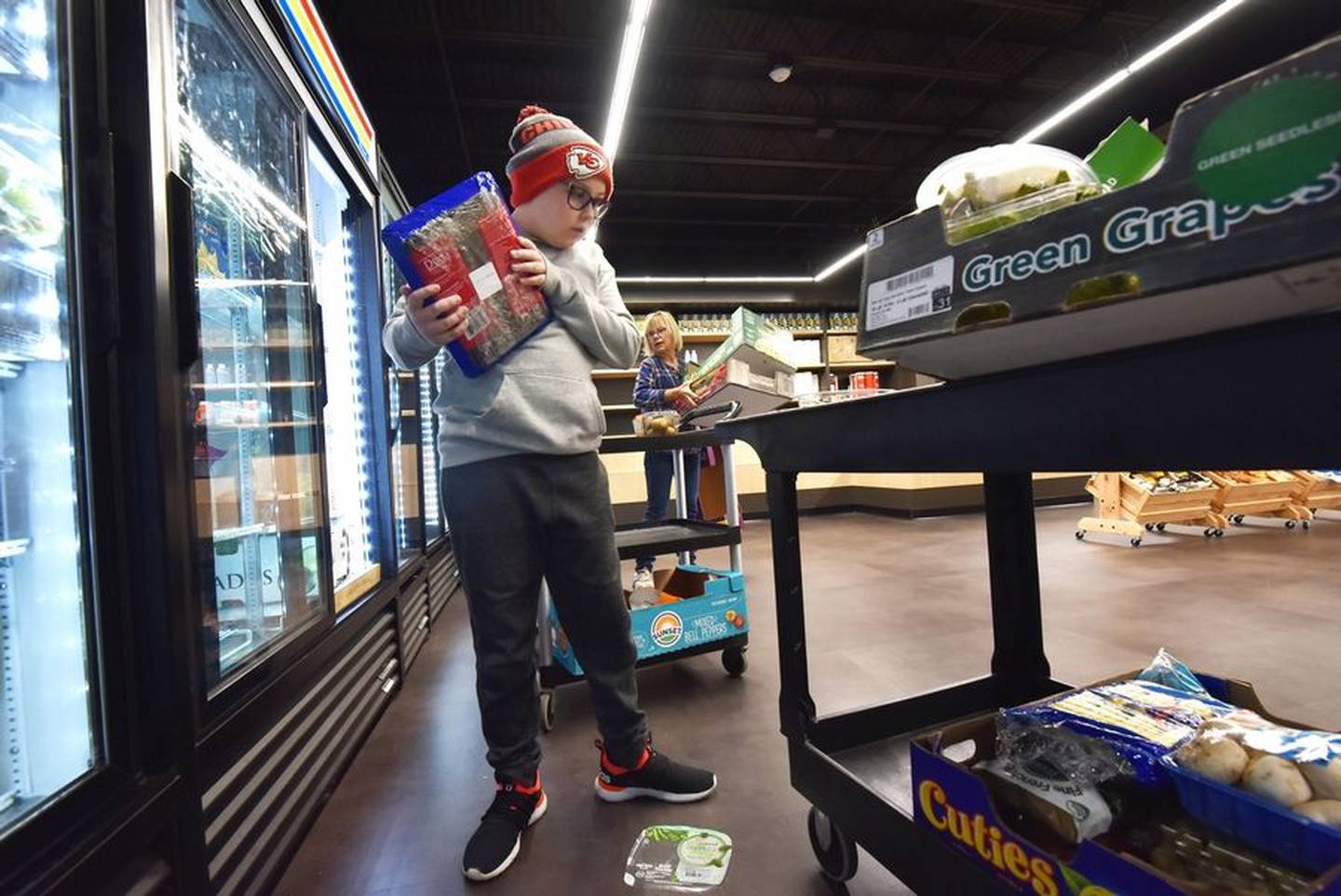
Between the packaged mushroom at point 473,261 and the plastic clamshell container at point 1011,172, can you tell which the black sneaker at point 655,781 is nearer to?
the packaged mushroom at point 473,261

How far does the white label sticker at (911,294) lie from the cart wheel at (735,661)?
1636 millimetres

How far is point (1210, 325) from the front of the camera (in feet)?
1.52

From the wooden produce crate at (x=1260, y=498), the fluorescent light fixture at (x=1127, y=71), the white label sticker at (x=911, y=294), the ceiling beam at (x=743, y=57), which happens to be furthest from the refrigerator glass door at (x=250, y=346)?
the fluorescent light fixture at (x=1127, y=71)

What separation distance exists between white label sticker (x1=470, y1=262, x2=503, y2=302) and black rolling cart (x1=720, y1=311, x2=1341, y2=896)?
474 millimetres

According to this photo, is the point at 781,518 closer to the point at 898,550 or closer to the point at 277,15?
the point at 277,15

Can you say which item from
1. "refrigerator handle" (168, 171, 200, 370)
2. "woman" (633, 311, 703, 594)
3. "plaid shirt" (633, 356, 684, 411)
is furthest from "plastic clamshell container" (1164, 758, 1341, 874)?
"plaid shirt" (633, 356, 684, 411)

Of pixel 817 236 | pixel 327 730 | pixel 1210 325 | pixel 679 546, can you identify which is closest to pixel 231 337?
pixel 327 730

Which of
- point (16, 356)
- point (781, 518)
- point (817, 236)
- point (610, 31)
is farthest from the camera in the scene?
point (817, 236)

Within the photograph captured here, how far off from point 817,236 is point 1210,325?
8376mm

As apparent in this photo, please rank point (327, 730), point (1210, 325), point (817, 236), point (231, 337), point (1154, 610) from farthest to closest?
point (817, 236)
point (1154, 610)
point (231, 337)
point (327, 730)
point (1210, 325)

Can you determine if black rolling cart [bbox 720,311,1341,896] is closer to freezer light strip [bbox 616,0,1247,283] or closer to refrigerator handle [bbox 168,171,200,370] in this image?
refrigerator handle [bbox 168,171,200,370]

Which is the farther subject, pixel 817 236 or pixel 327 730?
pixel 817 236

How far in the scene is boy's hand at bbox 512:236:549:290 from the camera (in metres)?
1.10

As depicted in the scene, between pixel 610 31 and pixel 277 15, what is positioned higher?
pixel 610 31
